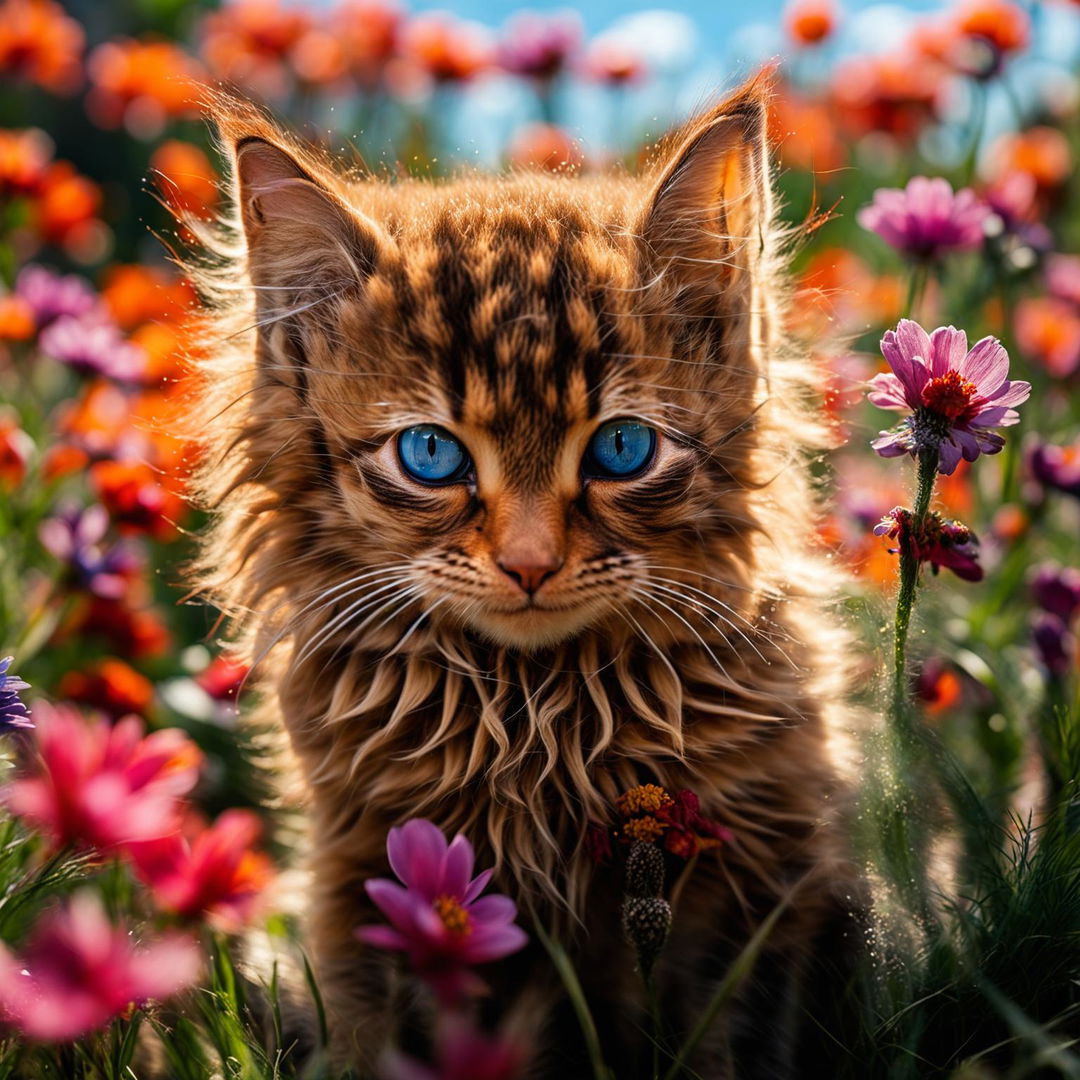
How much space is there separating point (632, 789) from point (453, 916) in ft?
1.19

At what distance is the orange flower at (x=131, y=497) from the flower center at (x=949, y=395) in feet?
4.73

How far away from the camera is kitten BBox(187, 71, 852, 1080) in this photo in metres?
1.42

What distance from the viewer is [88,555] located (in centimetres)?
207

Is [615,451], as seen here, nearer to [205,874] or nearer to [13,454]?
[205,874]

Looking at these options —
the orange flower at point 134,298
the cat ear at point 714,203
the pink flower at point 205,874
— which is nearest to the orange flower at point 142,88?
the orange flower at point 134,298

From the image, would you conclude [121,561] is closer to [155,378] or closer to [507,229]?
[155,378]

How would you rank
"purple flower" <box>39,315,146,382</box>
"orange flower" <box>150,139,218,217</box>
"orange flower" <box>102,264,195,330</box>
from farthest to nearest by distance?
"orange flower" <box>150,139,218,217</box>, "orange flower" <box>102,264,195,330</box>, "purple flower" <box>39,315,146,382</box>

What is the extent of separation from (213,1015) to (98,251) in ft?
10.3

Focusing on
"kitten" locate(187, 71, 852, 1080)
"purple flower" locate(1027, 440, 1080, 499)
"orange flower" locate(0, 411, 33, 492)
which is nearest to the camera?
"kitten" locate(187, 71, 852, 1080)

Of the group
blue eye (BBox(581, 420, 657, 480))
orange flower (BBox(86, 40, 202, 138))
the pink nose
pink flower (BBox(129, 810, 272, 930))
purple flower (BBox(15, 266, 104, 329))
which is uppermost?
orange flower (BBox(86, 40, 202, 138))

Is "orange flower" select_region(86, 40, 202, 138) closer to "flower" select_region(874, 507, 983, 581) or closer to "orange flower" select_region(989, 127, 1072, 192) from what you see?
"orange flower" select_region(989, 127, 1072, 192)

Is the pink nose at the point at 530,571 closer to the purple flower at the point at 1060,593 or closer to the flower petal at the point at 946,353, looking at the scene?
the flower petal at the point at 946,353

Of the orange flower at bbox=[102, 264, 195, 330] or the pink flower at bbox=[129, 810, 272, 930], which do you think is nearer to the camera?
the pink flower at bbox=[129, 810, 272, 930]

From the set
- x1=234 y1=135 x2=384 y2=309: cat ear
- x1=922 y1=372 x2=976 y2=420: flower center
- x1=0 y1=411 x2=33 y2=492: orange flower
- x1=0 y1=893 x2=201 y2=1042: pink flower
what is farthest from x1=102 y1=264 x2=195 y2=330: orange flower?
x1=0 y1=893 x2=201 y2=1042: pink flower
